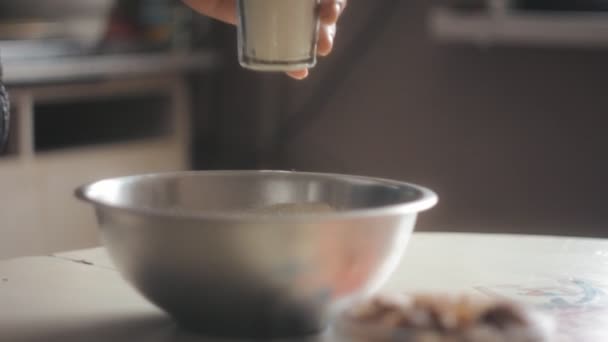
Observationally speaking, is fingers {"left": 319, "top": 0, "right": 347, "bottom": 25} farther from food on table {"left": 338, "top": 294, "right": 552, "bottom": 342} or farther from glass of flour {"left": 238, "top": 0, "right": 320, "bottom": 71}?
food on table {"left": 338, "top": 294, "right": 552, "bottom": 342}

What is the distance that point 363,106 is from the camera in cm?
264

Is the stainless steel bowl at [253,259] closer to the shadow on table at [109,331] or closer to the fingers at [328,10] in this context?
the shadow on table at [109,331]

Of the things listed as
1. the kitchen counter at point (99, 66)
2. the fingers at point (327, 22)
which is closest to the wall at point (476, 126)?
the kitchen counter at point (99, 66)

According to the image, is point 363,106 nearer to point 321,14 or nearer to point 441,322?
point 321,14

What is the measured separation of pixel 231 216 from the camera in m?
0.71

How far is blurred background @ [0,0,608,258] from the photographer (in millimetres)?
2312

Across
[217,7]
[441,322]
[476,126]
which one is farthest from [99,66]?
[441,322]

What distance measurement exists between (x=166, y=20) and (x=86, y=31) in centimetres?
24

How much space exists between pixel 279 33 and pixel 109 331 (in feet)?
1.06

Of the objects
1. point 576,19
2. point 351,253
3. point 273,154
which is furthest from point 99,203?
point 273,154

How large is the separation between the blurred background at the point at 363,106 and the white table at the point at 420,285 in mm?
1222

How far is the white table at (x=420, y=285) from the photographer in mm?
793

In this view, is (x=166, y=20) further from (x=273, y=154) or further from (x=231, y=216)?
(x=231, y=216)

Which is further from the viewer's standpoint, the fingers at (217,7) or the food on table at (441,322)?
the fingers at (217,7)
